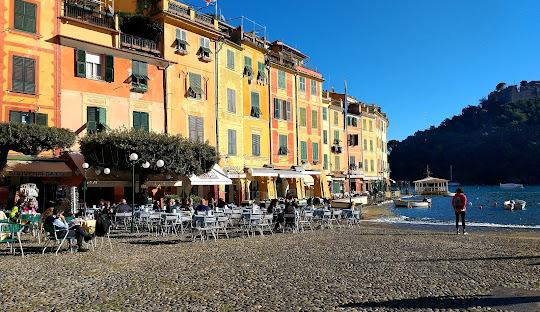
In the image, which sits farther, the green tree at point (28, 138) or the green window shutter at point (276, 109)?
the green window shutter at point (276, 109)

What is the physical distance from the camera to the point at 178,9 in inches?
1032

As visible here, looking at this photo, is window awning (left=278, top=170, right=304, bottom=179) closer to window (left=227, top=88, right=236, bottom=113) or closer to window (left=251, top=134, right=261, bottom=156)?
window (left=251, top=134, right=261, bottom=156)

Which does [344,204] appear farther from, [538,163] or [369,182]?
[538,163]

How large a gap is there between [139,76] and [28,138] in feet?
25.6

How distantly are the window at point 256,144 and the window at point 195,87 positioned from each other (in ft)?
19.1

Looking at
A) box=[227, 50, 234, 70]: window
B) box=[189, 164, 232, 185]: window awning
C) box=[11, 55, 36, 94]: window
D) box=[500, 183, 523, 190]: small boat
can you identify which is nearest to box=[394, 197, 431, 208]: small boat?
box=[227, 50, 234, 70]: window

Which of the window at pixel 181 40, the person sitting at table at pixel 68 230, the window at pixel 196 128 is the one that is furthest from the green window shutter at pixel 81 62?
the person sitting at table at pixel 68 230

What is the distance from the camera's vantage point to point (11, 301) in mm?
6621

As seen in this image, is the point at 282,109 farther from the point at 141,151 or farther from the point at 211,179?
the point at 141,151

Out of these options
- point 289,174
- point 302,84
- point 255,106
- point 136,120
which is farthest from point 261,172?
point 302,84

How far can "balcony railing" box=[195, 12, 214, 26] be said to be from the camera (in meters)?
27.4

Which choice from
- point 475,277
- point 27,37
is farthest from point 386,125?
point 475,277

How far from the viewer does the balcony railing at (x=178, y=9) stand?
25.7m

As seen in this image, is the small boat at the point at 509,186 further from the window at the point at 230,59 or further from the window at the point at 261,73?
the window at the point at 230,59
